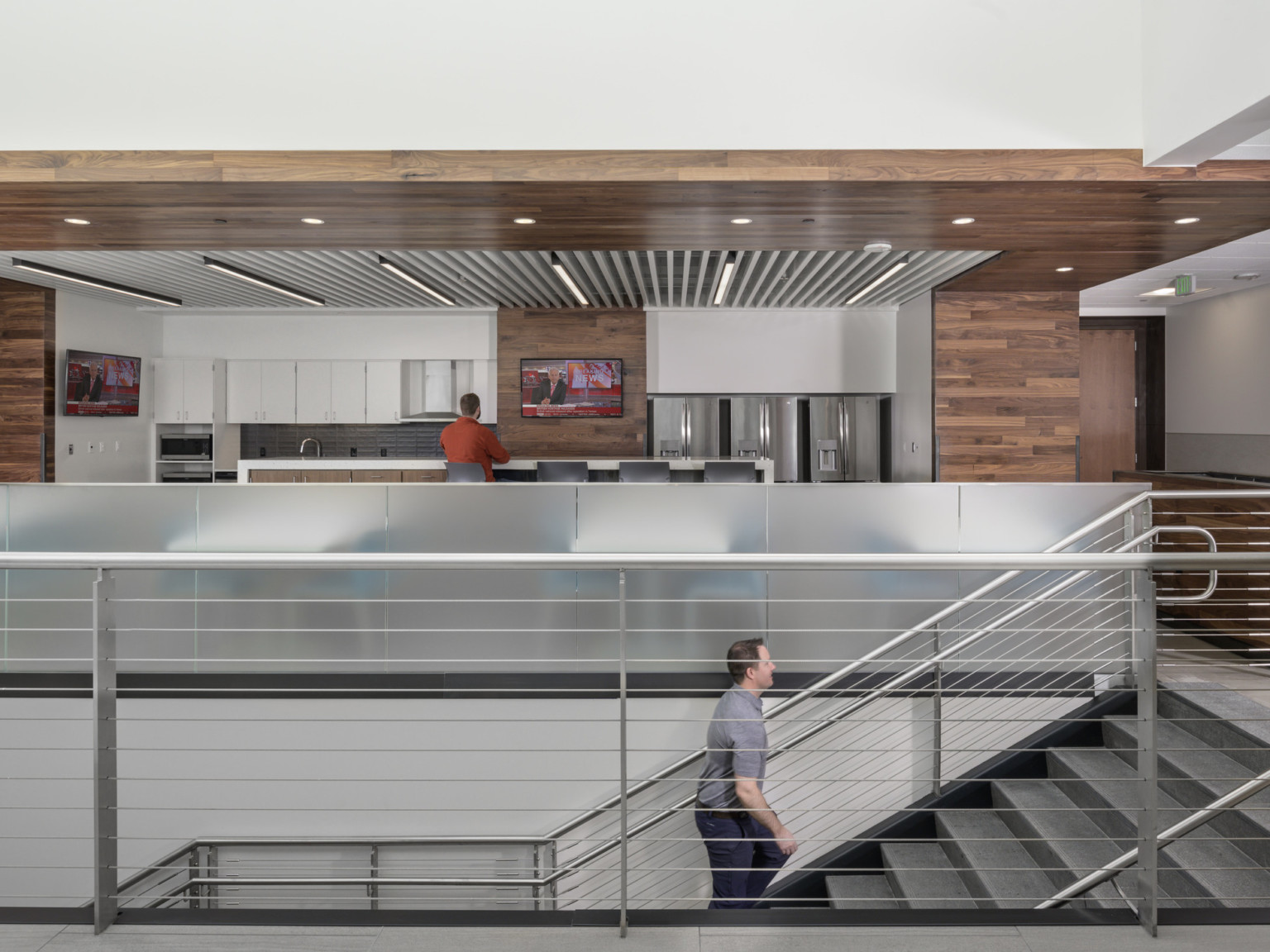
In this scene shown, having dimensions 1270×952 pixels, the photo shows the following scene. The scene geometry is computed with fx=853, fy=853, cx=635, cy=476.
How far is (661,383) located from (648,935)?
7886mm

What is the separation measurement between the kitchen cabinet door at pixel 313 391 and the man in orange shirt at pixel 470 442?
4.05 meters

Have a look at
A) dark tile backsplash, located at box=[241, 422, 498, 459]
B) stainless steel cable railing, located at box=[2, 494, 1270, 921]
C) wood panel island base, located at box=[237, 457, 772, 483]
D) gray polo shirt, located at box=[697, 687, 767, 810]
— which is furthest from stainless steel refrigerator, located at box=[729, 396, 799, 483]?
gray polo shirt, located at box=[697, 687, 767, 810]

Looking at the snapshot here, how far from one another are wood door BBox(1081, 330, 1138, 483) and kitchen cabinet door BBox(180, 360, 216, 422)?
9374 mm

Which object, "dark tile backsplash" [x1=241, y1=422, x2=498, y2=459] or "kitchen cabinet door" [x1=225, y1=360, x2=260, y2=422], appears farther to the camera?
"dark tile backsplash" [x1=241, y1=422, x2=498, y2=459]

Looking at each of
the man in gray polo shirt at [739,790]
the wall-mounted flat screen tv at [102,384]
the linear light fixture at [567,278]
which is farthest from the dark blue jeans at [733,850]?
the wall-mounted flat screen tv at [102,384]

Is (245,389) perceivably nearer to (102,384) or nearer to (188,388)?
(188,388)

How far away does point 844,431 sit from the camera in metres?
9.34

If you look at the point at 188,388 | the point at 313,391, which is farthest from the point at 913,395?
the point at 188,388

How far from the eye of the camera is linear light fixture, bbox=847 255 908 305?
6.49 metres

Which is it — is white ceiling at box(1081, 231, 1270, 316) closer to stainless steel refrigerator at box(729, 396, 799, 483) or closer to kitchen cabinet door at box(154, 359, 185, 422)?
stainless steel refrigerator at box(729, 396, 799, 483)

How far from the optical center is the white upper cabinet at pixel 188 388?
951 cm

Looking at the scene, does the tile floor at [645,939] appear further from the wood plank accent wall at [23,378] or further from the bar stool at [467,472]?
the wood plank accent wall at [23,378]

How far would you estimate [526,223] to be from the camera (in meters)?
4.71
